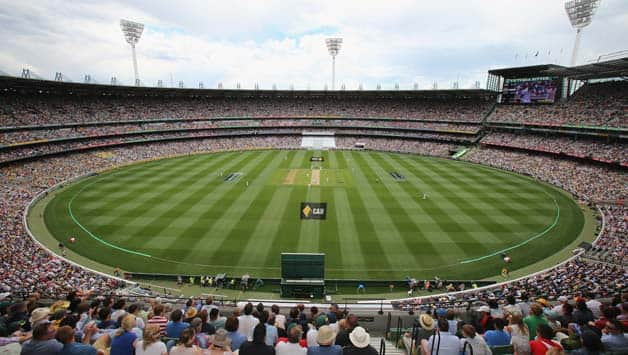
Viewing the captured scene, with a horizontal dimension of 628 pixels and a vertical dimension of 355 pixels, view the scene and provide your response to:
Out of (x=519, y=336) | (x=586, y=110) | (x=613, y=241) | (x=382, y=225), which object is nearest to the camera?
(x=519, y=336)

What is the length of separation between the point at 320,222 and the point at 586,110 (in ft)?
184

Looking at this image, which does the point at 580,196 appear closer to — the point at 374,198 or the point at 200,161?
the point at 374,198

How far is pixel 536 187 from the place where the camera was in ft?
140

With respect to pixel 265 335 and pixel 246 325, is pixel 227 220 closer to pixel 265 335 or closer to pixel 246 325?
pixel 246 325

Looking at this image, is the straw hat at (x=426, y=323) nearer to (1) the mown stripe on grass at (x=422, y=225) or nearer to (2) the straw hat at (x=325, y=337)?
(2) the straw hat at (x=325, y=337)

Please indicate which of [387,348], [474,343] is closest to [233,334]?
[474,343]

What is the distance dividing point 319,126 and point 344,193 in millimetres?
46752

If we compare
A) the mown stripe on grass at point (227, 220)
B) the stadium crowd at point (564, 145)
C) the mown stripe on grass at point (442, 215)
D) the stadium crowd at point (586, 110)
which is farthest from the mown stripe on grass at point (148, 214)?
the stadium crowd at point (586, 110)

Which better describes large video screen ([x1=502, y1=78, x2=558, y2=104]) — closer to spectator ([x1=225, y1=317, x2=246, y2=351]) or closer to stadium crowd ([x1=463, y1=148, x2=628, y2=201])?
stadium crowd ([x1=463, y1=148, x2=628, y2=201])

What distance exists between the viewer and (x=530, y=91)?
69.1 metres

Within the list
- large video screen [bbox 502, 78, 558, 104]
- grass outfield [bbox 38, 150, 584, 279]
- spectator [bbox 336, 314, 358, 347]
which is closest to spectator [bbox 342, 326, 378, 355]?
spectator [bbox 336, 314, 358, 347]

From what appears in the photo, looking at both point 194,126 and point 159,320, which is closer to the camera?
point 159,320

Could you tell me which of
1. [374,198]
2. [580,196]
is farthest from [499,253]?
[580,196]

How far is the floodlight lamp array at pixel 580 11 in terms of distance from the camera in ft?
186
